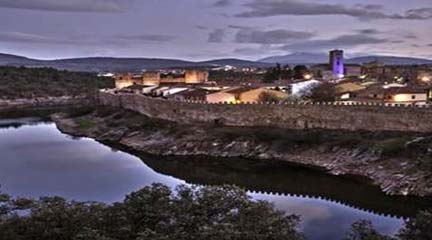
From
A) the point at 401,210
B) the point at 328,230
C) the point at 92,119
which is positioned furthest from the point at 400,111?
the point at 92,119

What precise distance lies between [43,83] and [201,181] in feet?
295

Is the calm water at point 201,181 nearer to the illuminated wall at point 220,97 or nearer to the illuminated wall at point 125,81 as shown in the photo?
the illuminated wall at point 220,97

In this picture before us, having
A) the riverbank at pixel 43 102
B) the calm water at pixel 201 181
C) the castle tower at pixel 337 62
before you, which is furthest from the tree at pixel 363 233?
the riverbank at pixel 43 102

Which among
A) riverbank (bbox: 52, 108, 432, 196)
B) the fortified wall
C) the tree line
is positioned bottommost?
riverbank (bbox: 52, 108, 432, 196)

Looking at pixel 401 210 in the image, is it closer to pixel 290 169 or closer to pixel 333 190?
pixel 333 190

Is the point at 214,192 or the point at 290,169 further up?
the point at 214,192

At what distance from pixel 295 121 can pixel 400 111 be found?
781cm

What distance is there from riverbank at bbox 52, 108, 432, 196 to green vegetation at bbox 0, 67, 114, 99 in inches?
2200

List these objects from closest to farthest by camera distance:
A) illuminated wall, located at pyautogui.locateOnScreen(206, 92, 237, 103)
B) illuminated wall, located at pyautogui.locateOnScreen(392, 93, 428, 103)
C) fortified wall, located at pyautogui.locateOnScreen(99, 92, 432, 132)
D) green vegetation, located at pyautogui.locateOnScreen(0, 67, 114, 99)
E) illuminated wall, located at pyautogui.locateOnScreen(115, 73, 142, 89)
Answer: fortified wall, located at pyautogui.locateOnScreen(99, 92, 432, 132)
illuminated wall, located at pyautogui.locateOnScreen(392, 93, 428, 103)
illuminated wall, located at pyautogui.locateOnScreen(206, 92, 237, 103)
illuminated wall, located at pyautogui.locateOnScreen(115, 73, 142, 89)
green vegetation, located at pyautogui.locateOnScreen(0, 67, 114, 99)

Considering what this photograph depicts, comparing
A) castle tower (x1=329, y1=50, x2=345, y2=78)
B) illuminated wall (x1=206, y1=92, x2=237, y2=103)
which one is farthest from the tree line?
castle tower (x1=329, y1=50, x2=345, y2=78)

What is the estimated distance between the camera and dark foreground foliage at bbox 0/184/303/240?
376 inches

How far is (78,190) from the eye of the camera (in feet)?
96.6

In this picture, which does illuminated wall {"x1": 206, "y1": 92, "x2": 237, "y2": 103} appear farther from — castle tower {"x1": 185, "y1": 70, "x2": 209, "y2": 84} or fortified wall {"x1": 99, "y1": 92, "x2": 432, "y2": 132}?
castle tower {"x1": 185, "y1": 70, "x2": 209, "y2": 84}

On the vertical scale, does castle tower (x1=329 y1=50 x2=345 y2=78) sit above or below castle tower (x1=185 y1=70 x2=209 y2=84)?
above
